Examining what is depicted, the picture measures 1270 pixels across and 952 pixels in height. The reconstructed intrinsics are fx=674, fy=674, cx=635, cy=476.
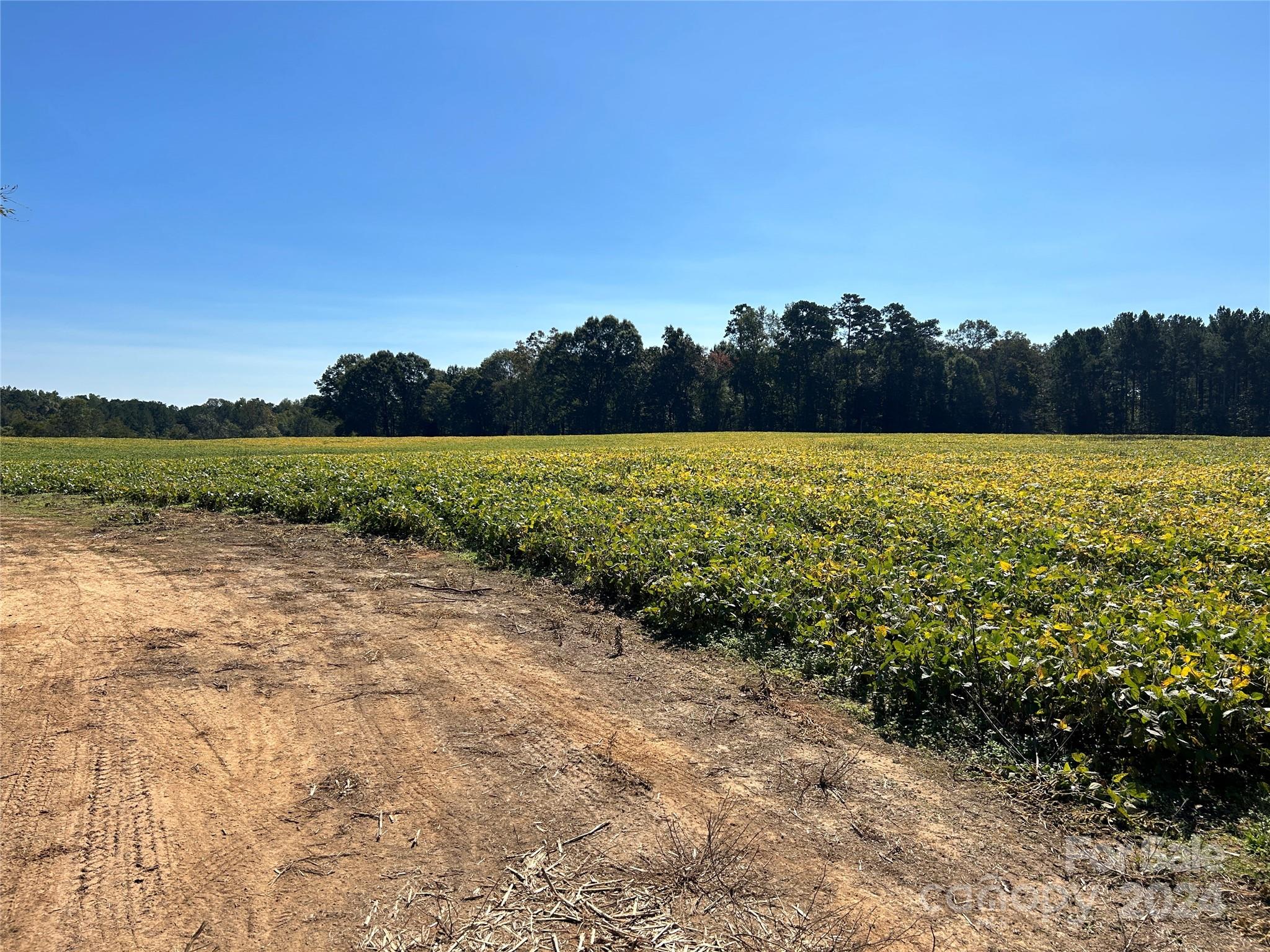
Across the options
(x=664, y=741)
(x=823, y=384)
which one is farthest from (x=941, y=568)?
(x=823, y=384)

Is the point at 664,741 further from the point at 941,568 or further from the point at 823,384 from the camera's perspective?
the point at 823,384

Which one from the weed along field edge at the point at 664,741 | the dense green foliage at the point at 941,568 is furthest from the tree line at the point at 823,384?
the weed along field edge at the point at 664,741

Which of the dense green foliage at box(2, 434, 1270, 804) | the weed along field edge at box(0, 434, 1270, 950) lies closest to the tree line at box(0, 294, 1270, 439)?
the dense green foliage at box(2, 434, 1270, 804)

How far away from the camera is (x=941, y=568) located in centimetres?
657

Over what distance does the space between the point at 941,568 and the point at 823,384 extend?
82.9m

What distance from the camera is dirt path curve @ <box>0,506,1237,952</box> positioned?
2.83m

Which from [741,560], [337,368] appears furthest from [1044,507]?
[337,368]

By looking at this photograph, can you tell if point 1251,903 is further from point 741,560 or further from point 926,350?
point 926,350

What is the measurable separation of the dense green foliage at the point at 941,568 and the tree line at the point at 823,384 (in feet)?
233

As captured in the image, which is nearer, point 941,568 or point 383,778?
point 383,778

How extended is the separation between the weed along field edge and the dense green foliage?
Result: 38 millimetres

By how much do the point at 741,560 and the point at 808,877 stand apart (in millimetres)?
4260

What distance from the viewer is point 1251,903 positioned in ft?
9.20

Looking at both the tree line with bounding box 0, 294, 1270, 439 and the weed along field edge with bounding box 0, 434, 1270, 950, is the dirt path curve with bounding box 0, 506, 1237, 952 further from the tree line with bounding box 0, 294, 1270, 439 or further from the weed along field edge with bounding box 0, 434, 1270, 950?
the tree line with bounding box 0, 294, 1270, 439
